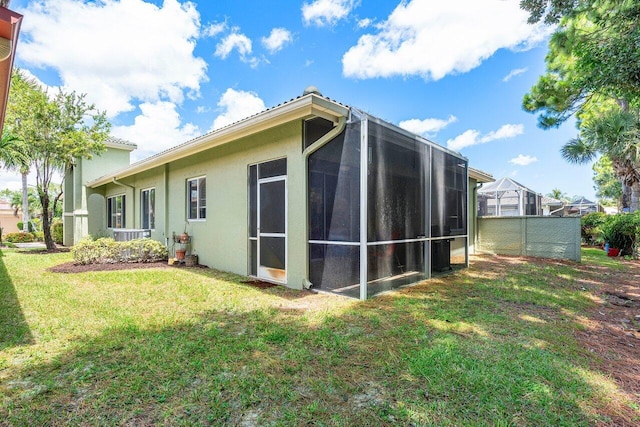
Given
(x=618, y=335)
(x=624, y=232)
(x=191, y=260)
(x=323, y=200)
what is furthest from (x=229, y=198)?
(x=624, y=232)

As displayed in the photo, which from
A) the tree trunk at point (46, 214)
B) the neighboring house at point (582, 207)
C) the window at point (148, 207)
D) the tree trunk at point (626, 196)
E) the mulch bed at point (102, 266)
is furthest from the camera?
the neighboring house at point (582, 207)

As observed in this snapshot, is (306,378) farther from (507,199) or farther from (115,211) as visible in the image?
(507,199)

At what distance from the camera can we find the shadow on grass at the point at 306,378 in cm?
207

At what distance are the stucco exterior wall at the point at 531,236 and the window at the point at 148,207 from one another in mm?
12100

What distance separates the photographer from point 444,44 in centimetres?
1027

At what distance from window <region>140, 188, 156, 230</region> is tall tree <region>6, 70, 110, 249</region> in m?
3.70

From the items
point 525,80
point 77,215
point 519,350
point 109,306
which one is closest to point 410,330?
point 519,350

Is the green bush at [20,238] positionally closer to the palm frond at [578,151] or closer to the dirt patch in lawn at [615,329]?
the dirt patch in lawn at [615,329]

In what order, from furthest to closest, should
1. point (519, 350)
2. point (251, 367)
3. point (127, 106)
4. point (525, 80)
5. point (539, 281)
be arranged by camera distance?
point (127, 106)
point (525, 80)
point (539, 281)
point (519, 350)
point (251, 367)

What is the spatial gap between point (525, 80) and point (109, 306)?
14432mm

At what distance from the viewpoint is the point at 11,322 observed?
153 inches

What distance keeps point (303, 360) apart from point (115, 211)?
14.3 m

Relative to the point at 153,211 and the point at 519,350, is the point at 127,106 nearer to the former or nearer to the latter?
the point at 153,211

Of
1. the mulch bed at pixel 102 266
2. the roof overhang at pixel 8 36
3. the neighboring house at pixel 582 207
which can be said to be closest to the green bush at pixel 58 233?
the mulch bed at pixel 102 266
